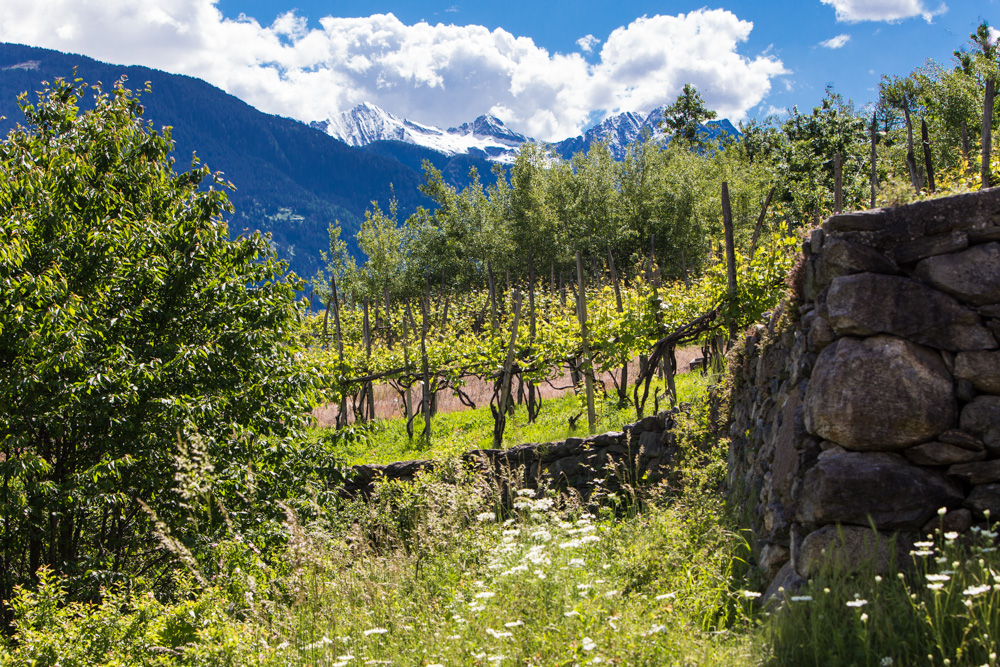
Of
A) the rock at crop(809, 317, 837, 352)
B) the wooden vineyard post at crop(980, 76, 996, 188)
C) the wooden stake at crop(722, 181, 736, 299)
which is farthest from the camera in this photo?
the wooden stake at crop(722, 181, 736, 299)

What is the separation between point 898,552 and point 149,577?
24.0ft

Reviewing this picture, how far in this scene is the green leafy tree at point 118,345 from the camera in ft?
19.9

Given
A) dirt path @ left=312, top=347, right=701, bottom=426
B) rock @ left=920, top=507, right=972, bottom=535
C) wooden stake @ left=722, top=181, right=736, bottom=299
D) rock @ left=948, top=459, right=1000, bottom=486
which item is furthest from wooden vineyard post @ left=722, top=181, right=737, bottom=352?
dirt path @ left=312, top=347, right=701, bottom=426

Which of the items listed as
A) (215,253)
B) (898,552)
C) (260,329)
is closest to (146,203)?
(215,253)

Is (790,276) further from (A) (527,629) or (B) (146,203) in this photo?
(B) (146,203)

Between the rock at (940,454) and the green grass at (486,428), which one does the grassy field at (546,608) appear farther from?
the green grass at (486,428)

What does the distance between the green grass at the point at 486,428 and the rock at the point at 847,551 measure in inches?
222

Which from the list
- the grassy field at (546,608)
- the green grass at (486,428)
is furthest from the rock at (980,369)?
the green grass at (486,428)

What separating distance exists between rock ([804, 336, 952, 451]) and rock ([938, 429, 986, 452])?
40mm

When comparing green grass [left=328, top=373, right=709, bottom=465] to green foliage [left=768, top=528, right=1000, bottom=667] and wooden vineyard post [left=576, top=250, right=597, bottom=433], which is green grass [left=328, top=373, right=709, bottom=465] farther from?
green foliage [left=768, top=528, right=1000, bottom=667]

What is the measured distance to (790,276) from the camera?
16.1ft

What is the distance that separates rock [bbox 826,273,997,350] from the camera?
12.1 feet

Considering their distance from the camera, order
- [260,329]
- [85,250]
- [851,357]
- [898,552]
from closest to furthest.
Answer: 1. [898,552]
2. [851,357]
3. [85,250]
4. [260,329]

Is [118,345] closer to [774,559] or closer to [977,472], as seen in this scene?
[774,559]
